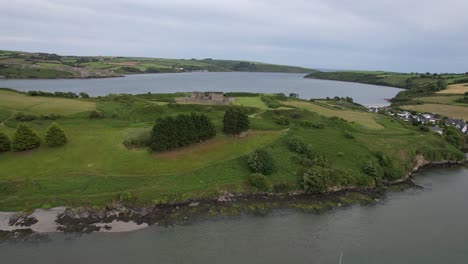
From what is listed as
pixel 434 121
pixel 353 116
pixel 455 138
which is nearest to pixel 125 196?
pixel 353 116

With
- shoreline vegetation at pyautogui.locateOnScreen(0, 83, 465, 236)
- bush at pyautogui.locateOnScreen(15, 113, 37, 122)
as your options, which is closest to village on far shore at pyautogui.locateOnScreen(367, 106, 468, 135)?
shoreline vegetation at pyautogui.locateOnScreen(0, 83, 465, 236)

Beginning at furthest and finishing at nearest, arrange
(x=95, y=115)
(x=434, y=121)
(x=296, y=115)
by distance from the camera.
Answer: (x=434, y=121)
(x=296, y=115)
(x=95, y=115)

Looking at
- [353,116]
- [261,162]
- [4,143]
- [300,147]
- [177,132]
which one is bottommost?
[261,162]

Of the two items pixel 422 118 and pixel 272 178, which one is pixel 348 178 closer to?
pixel 272 178

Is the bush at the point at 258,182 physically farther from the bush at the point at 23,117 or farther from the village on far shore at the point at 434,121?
the village on far shore at the point at 434,121

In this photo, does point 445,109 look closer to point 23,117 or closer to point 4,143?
point 23,117

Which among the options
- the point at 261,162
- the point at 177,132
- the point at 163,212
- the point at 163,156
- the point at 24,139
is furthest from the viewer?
the point at 177,132

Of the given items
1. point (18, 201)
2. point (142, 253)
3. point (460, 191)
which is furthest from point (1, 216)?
point (460, 191)
